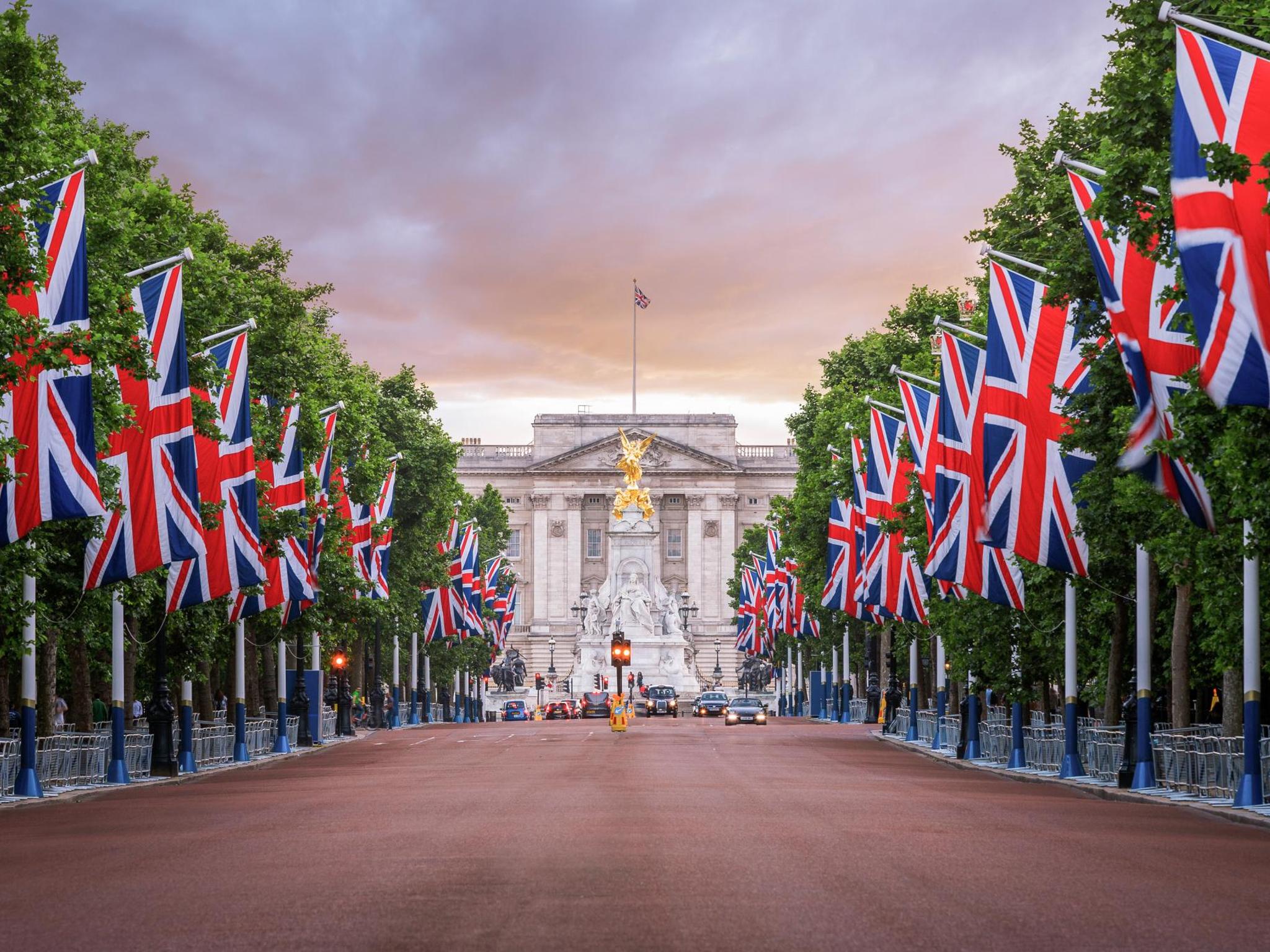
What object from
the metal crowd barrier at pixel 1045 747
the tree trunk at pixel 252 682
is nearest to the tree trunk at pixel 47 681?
the tree trunk at pixel 252 682

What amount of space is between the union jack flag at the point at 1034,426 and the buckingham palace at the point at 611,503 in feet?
502

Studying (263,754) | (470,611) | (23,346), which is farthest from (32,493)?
(470,611)

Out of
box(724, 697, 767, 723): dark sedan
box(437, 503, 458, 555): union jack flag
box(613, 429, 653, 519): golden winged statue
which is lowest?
box(724, 697, 767, 723): dark sedan

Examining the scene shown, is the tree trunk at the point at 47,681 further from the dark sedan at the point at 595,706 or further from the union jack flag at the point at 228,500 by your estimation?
the dark sedan at the point at 595,706

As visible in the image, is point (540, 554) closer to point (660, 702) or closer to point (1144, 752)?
point (660, 702)

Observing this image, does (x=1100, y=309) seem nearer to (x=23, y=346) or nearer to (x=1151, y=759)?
(x=1151, y=759)

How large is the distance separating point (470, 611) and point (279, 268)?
30.6m

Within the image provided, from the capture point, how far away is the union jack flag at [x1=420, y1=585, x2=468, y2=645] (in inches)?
3039

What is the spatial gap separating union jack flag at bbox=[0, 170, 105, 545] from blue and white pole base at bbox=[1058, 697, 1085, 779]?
19694 mm

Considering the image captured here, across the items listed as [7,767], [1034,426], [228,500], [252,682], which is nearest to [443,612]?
[252,682]

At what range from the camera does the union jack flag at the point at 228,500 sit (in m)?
36.3

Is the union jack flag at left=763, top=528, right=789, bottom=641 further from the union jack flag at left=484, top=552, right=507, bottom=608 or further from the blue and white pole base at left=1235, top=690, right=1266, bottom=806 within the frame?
the blue and white pole base at left=1235, top=690, right=1266, bottom=806

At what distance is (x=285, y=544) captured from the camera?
45.5 metres

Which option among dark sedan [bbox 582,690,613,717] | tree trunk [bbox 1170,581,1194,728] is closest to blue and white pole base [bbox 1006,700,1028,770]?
tree trunk [bbox 1170,581,1194,728]
